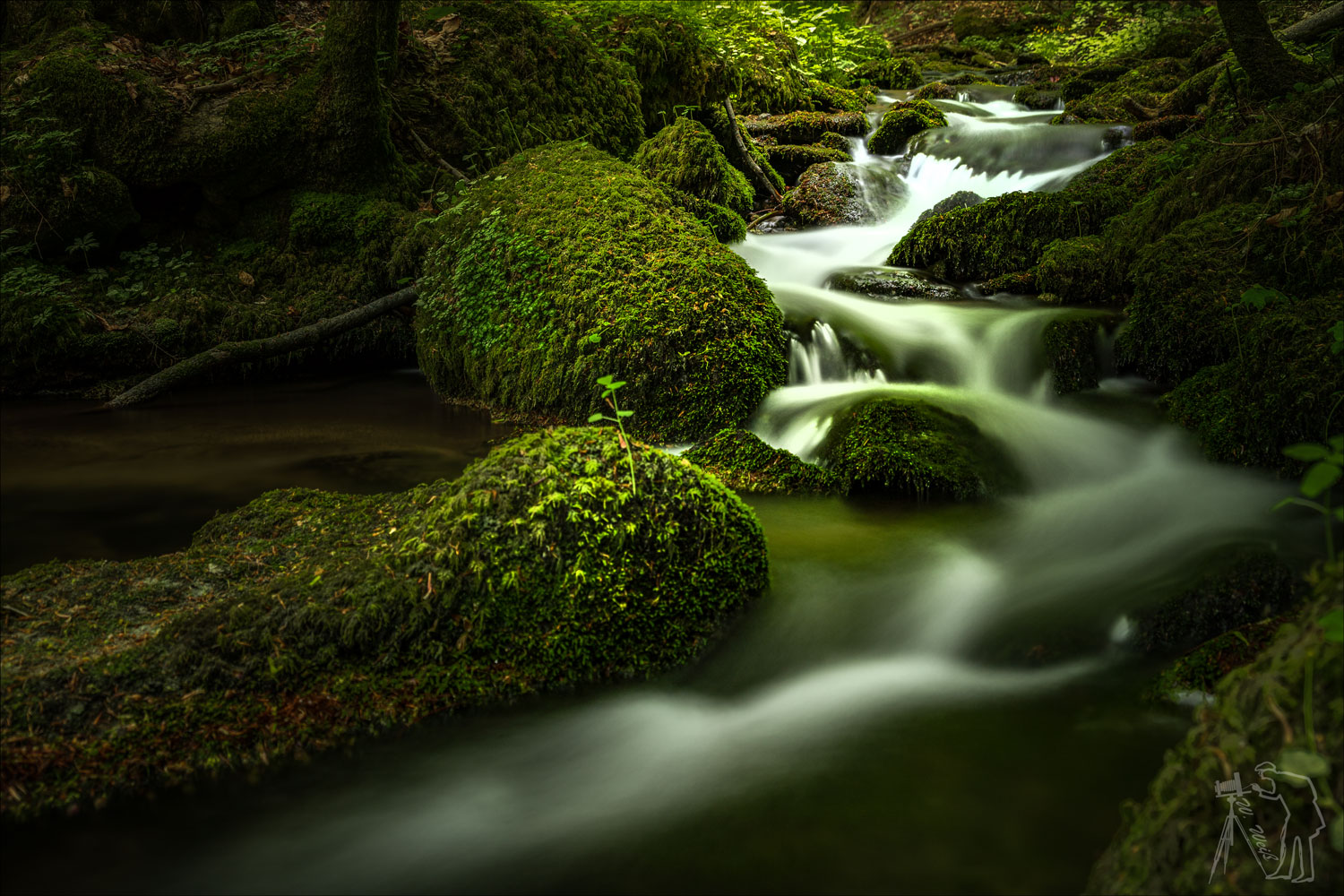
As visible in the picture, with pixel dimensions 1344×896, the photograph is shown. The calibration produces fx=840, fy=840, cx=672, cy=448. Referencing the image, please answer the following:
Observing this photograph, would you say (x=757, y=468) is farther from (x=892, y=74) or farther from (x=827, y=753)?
(x=892, y=74)

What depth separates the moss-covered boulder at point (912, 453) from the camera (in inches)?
194

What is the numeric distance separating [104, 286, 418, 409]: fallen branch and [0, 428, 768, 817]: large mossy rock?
4.29m

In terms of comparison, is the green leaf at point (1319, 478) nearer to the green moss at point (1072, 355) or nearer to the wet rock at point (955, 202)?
the green moss at point (1072, 355)

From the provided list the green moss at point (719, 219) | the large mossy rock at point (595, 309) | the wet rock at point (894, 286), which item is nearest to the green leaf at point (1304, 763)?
the large mossy rock at point (595, 309)

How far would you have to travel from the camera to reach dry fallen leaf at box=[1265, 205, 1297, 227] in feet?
18.1

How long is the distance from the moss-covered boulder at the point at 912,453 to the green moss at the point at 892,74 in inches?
541

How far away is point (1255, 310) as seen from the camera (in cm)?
527

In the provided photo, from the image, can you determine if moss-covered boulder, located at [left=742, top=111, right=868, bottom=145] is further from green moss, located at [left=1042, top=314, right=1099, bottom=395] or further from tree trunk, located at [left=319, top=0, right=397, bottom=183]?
green moss, located at [left=1042, top=314, right=1099, bottom=395]

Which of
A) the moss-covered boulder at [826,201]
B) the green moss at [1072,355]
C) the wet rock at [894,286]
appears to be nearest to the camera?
the green moss at [1072,355]

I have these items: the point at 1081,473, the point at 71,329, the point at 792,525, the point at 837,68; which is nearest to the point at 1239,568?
the point at 1081,473

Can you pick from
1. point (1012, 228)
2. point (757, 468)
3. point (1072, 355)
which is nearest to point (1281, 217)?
point (1072, 355)

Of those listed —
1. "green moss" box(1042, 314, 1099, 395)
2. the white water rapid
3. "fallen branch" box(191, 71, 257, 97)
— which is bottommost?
the white water rapid

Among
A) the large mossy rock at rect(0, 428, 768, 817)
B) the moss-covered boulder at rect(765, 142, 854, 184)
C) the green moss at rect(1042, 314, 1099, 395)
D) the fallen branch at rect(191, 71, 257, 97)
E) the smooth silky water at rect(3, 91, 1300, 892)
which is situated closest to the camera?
the smooth silky water at rect(3, 91, 1300, 892)

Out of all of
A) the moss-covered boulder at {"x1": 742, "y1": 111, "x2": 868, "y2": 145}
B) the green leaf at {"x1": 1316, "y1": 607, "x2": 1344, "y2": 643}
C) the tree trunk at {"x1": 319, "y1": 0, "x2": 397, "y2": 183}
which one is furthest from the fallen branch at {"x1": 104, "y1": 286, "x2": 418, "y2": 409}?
the green leaf at {"x1": 1316, "y1": 607, "x2": 1344, "y2": 643}
